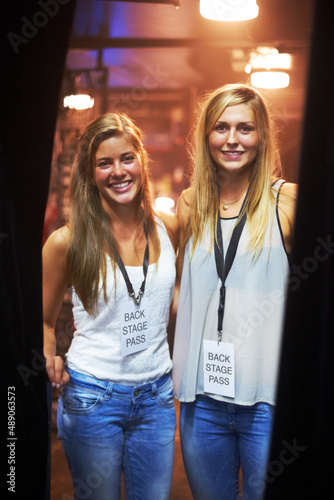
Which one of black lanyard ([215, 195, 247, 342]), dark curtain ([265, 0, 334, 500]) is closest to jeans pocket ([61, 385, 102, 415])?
black lanyard ([215, 195, 247, 342])

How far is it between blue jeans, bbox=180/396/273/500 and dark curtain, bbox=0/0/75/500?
0.46 meters

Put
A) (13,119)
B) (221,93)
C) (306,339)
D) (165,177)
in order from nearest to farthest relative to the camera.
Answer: (306,339) → (13,119) → (221,93) → (165,177)

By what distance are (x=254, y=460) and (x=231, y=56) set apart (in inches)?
49.3

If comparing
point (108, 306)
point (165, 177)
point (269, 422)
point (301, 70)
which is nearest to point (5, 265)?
point (108, 306)

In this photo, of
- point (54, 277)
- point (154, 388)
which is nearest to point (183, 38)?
point (54, 277)

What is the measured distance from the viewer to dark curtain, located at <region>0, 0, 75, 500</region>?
4.75 feet

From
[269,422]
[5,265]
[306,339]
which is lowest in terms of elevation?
[269,422]

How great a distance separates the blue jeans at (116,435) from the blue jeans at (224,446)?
2.7 inches

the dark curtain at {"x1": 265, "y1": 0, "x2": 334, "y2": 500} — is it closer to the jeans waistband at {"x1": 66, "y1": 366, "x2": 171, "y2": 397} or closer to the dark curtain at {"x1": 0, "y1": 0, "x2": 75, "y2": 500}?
the jeans waistband at {"x1": 66, "y1": 366, "x2": 171, "y2": 397}

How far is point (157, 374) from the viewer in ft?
5.52

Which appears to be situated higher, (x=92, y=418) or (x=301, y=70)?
(x=301, y=70)

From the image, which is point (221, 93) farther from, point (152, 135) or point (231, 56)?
point (152, 135)

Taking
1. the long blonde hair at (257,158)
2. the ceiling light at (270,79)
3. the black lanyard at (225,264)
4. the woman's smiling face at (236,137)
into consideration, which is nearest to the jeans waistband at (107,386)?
the black lanyard at (225,264)

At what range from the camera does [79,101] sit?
1873 millimetres
